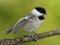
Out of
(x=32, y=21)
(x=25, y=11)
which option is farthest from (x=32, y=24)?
(x=25, y=11)

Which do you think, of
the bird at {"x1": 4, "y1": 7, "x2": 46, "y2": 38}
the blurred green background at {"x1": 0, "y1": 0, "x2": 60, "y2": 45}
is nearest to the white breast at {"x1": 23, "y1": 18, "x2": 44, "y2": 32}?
the bird at {"x1": 4, "y1": 7, "x2": 46, "y2": 38}

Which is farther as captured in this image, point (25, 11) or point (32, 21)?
point (25, 11)

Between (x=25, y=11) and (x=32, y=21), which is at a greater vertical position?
(x=25, y=11)

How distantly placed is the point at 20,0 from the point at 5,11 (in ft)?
0.55

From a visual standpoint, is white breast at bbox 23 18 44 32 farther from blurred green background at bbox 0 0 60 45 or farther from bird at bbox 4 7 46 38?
blurred green background at bbox 0 0 60 45

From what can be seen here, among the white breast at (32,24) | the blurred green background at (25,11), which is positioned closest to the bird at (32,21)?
the white breast at (32,24)

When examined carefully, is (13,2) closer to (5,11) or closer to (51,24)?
(5,11)

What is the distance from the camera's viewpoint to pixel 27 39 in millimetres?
1327

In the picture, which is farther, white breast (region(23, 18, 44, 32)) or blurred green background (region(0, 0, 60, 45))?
blurred green background (region(0, 0, 60, 45))

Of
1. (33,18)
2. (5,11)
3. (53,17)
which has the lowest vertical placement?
(33,18)

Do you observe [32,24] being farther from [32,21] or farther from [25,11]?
[25,11]

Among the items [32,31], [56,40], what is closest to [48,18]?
[56,40]

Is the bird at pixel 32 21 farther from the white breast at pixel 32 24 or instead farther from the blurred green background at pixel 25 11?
the blurred green background at pixel 25 11

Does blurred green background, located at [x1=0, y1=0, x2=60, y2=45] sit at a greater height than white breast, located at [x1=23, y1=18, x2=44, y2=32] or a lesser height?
greater
